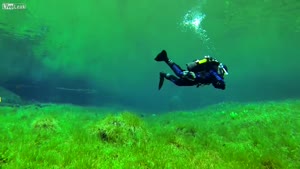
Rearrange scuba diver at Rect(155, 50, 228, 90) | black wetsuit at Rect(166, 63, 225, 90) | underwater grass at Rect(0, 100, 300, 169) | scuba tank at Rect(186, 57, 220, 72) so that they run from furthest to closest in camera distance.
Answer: scuba tank at Rect(186, 57, 220, 72)
scuba diver at Rect(155, 50, 228, 90)
black wetsuit at Rect(166, 63, 225, 90)
underwater grass at Rect(0, 100, 300, 169)

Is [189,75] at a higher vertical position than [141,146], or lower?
higher

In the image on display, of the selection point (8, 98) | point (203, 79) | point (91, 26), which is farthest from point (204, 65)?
point (91, 26)

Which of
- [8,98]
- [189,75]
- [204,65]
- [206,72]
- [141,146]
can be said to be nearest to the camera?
[141,146]

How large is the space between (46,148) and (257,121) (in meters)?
10.2

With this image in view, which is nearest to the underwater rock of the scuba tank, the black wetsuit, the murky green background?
the murky green background

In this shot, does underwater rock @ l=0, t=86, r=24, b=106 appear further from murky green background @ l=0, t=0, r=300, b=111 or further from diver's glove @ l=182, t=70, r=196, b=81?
diver's glove @ l=182, t=70, r=196, b=81

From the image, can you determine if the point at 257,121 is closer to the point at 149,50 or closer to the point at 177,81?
the point at 177,81

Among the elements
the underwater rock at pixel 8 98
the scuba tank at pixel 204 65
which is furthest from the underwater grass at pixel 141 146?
the underwater rock at pixel 8 98

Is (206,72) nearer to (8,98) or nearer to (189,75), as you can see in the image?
(189,75)

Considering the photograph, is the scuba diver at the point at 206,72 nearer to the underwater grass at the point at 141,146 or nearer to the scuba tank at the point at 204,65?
the scuba tank at the point at 204,65

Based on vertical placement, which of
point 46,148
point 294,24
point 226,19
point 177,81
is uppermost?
point 226,19

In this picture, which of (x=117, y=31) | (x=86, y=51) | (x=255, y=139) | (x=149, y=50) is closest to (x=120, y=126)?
(x=255, y=139)

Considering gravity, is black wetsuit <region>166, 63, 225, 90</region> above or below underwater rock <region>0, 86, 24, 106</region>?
below

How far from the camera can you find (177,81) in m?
11.0
